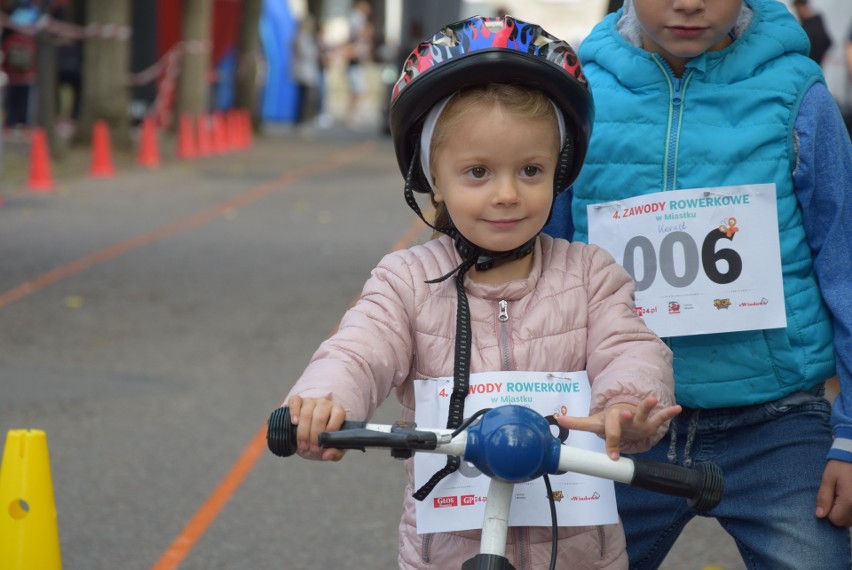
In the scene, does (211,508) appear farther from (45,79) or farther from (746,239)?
(45,79)

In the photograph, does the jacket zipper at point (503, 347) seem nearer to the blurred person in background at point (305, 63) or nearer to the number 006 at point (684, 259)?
the number 006 at point (684, 259)

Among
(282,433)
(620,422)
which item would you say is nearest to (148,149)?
(282,433)

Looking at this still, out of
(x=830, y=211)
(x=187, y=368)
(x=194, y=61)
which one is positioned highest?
(x=194, y=61)

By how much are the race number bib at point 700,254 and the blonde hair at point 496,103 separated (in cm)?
51

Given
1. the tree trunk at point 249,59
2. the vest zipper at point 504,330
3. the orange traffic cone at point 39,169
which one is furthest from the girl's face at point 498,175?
the tree trunk at point 249,59

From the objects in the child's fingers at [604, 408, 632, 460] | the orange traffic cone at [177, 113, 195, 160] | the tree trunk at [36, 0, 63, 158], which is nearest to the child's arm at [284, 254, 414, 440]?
the child's fingers at [604, 408, 632, 460]

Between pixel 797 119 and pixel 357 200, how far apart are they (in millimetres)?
13211

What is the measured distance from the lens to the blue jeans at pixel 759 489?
306 centimetres

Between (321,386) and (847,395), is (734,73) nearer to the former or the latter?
(847,395)

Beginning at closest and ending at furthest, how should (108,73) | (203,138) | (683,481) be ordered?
(683,481) < (108,73) < (203,138)

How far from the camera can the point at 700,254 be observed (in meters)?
3.25

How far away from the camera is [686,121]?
323cm

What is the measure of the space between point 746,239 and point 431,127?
79cm

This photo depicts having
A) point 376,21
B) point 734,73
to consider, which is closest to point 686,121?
point 734,73
